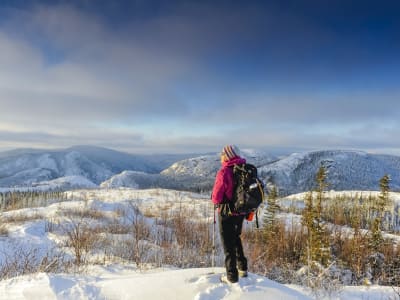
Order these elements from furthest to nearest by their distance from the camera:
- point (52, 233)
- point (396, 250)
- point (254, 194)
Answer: point (52, 233)
point (396, 250)
point (254, 194)

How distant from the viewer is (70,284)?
14.0 feet

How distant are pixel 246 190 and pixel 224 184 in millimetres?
350

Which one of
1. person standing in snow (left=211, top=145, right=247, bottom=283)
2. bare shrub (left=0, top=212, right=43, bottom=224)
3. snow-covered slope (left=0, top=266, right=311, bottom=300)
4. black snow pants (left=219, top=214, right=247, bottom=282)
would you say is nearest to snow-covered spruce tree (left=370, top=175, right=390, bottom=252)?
snow-covered slope (left=0, top=266, right=311, bottom=300)

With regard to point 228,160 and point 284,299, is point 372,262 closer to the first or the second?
point 284,299

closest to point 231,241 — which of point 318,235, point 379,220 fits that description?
point 318,235

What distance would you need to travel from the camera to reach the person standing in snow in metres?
4.38

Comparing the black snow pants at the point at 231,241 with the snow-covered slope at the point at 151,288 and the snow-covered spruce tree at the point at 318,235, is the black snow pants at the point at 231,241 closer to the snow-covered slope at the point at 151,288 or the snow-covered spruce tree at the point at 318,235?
the snow-covered slope at the point at 151,288

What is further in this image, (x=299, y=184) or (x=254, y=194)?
(x=299, y=184)

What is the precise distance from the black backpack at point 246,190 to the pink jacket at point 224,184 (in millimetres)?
69

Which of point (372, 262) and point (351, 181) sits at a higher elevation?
point (372, 262)

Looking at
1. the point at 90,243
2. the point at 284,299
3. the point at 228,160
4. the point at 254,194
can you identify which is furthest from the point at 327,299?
the point at 90,243

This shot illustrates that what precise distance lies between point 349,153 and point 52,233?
19727 centimetres

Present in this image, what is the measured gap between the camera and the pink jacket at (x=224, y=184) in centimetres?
440

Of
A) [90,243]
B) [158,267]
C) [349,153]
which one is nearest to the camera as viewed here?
[158,267]
